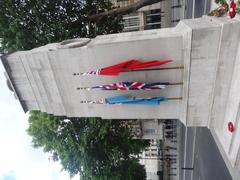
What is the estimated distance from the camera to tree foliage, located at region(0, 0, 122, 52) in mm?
18656

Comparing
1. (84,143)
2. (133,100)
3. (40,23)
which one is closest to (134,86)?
(133,100)

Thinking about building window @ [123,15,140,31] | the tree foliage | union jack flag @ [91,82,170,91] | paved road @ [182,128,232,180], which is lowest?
paved road @ [182,128,232,180]

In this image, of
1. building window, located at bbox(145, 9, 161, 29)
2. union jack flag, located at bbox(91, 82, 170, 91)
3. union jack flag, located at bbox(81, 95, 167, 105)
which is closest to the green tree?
union jack flag, located at bbox(81, 95, 167, 105)

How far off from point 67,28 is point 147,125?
26.2m

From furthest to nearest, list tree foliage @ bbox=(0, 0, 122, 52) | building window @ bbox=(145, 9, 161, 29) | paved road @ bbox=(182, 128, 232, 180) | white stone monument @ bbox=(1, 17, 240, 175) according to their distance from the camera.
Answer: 1. building window @ bbox=(145, 9, 161, 29)
2. tree foliage @ bbox=(0, 0, 122, 52)
3. paved road @ bbox=(182, 128, 232, 180)
4. white stone monument @ bbox=(1, 17, 240, 175)

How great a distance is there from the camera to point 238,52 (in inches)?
348

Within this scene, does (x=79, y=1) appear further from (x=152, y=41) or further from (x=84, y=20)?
(x=152, y=41)

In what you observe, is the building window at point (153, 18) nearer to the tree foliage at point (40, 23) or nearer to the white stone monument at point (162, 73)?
the tree foliage at point (40, 23)

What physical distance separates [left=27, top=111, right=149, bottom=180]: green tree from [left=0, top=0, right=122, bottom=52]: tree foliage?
16.1ft

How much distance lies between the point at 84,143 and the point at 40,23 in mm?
8271

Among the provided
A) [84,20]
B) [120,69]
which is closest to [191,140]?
[84,20]

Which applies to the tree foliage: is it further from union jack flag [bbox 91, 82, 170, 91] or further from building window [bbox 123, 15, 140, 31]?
building window [bbox 123, 15, 140, 31]

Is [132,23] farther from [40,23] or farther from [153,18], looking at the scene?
[40,23]

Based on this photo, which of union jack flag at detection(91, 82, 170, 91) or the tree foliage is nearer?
union jack flag at detection(91, 82, 170, 91)
